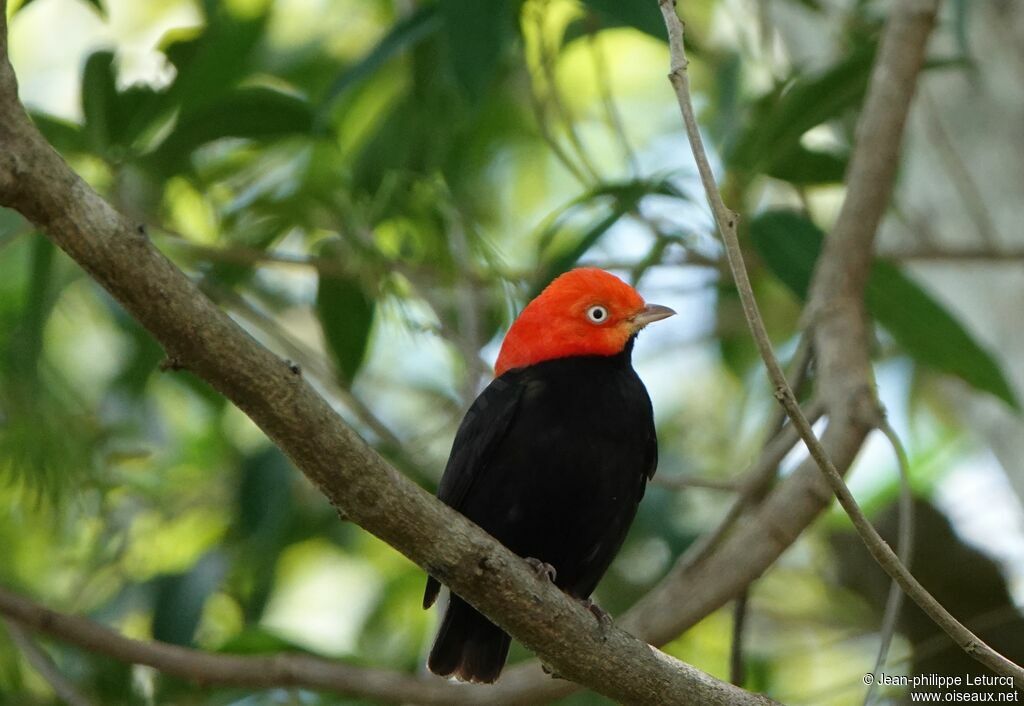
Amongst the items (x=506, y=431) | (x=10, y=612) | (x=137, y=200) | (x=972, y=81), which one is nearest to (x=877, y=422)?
(x=506, y=431)

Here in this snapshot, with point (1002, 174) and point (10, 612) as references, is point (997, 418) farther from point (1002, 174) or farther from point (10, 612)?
point (10, 612)

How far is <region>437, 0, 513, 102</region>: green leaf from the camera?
4.83m

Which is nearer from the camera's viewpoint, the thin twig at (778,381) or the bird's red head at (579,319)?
the thin twig at (778,381)

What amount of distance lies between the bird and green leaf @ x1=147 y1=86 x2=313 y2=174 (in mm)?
1556

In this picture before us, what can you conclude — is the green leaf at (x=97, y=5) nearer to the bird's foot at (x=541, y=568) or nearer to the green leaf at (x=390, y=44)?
the green leaf at (x=390, y=44)

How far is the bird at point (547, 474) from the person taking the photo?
175 inches

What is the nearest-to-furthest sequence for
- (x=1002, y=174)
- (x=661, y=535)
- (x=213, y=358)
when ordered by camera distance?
(x=213, y=358), (x=1002, y=174), (x=661, y=535)

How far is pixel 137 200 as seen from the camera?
5820 mm

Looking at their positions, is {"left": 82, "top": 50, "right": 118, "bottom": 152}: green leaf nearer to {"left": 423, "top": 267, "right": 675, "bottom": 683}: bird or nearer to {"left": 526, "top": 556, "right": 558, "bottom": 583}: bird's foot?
{"left": 423, "top": 267, "right": 675, "bottom": 683}: bird

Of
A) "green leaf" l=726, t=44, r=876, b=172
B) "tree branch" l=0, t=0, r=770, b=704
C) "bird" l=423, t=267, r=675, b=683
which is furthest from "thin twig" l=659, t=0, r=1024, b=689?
"green leaf" l=726, t=44, r=876, b=172

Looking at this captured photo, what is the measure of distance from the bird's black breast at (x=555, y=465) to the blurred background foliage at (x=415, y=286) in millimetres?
444

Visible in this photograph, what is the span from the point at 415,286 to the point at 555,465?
1619 mm

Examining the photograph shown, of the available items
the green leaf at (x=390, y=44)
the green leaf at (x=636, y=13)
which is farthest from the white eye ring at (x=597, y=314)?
the green leaf at (x=390, y=44)

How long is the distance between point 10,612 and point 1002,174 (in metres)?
4.45
